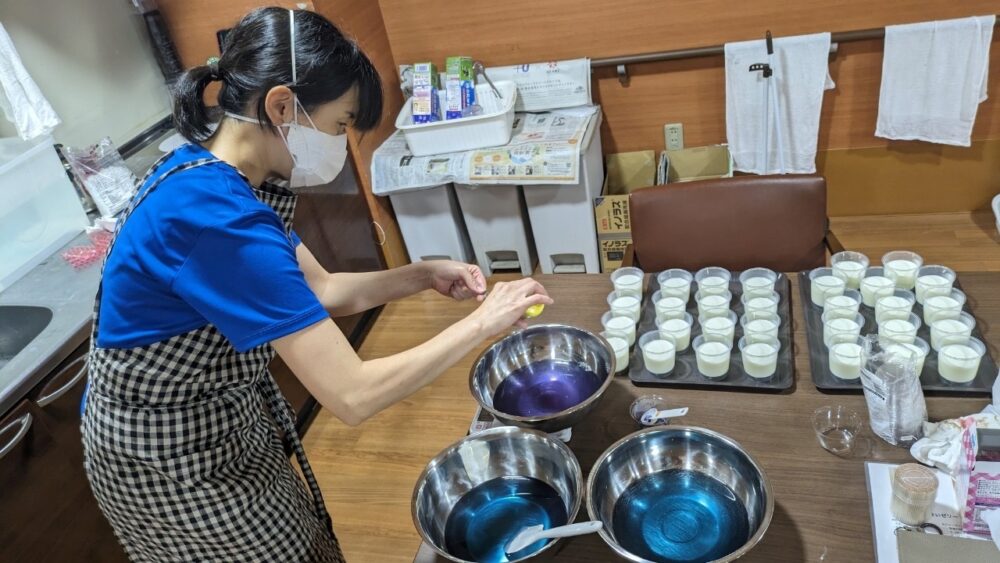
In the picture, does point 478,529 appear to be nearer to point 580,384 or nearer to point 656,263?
point 580,384

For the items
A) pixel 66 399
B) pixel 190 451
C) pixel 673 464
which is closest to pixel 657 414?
pixel 673 464

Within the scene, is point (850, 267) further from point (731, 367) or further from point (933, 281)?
point (731, 367)

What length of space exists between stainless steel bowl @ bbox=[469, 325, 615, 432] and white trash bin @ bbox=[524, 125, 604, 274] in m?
1.52

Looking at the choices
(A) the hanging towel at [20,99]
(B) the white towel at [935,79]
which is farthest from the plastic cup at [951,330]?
(A) the hanging towel at [20,99]

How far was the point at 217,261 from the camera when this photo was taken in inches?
39.0

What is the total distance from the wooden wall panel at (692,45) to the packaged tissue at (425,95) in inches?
9.8

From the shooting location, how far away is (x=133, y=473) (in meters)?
1.25

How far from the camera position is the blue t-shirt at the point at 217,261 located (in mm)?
993

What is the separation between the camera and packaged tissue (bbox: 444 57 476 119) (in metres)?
3.06

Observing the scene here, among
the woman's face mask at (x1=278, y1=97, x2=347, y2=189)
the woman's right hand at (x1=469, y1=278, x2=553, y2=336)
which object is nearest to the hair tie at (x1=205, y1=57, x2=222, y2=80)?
the woman's face mask at (x1=278, y1=97, x2=347, y2=189)

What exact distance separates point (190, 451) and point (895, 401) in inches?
46.6

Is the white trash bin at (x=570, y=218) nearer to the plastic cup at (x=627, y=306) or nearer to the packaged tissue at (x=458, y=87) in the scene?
the packaged tissue at (x=458, y=87)

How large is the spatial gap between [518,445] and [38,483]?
123cm

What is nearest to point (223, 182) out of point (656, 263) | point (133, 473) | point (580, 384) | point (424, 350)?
point (424, 350)
